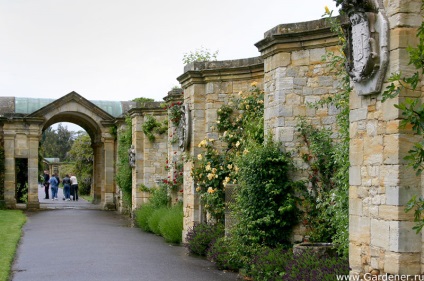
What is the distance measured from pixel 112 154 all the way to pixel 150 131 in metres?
7.61

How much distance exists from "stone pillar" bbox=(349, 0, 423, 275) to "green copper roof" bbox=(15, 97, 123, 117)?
22827 mm

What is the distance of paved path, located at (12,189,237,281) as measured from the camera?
10.2 m

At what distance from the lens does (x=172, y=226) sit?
15.0 meters

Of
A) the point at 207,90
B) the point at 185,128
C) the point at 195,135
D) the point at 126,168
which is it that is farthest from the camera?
the point at 126,168

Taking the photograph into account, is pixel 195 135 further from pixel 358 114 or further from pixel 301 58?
pixel 358 114

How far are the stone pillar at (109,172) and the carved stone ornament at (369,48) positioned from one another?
22082mm

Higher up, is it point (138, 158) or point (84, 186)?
point (138, 158)

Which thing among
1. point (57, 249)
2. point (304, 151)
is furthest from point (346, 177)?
point (57, 249)

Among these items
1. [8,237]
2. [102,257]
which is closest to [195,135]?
[102,257]

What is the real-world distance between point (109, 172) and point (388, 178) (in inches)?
896

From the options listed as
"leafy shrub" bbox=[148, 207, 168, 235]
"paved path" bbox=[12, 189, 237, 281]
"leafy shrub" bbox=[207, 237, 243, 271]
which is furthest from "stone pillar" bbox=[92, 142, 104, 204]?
"leafy shrub" bbox=[207, 237, 243, 271]

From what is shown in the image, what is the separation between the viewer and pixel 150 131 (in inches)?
821

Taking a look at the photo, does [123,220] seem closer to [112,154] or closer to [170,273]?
[112,154]

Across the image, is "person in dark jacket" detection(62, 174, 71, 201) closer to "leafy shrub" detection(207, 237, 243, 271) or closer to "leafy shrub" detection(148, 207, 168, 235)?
"leafy shrub" detection(148, 207, 168, 235)
